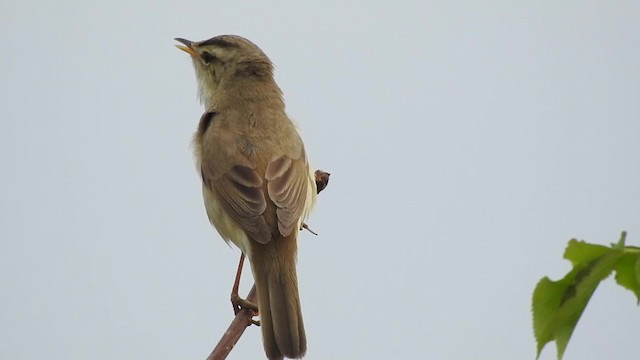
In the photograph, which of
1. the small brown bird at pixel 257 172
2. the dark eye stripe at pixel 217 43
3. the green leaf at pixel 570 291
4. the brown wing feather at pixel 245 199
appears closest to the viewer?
the green leaf at pixel 570 291

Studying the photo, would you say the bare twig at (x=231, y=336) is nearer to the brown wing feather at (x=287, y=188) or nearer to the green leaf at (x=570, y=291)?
the brown wing feather at (x=287, y=188)

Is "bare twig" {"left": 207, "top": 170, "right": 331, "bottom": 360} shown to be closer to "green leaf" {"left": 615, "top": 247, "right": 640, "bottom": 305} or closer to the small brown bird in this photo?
the small brown bird

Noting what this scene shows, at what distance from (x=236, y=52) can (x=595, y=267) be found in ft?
17.1

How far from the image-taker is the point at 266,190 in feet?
17.7

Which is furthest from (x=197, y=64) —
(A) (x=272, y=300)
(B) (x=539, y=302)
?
(B) (x=539, y=302)

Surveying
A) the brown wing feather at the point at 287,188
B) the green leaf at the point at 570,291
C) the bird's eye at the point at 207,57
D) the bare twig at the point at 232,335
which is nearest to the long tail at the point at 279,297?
the brown wing feather at the point at 287,188

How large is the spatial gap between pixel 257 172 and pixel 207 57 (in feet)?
5.42

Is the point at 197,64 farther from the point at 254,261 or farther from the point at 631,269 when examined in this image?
the point at 631,269

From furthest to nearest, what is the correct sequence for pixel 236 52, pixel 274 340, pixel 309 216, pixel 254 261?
pixel 236 52 → pixel 309 216 → pixel 254 261 → pixel 274 340

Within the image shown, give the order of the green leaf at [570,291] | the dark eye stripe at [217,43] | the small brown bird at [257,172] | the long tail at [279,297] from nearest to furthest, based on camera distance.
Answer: the green leaf at [570,291] → the long tail at [279,297] → the small brown bird at [257,172] → the dark eye stripe at [217,43]

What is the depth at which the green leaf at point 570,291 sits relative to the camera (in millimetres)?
1817

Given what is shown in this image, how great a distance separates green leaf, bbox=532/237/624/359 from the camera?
1817mm

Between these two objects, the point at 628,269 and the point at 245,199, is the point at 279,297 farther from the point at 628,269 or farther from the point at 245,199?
the point at 628,269

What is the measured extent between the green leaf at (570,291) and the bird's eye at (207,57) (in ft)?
17.0
